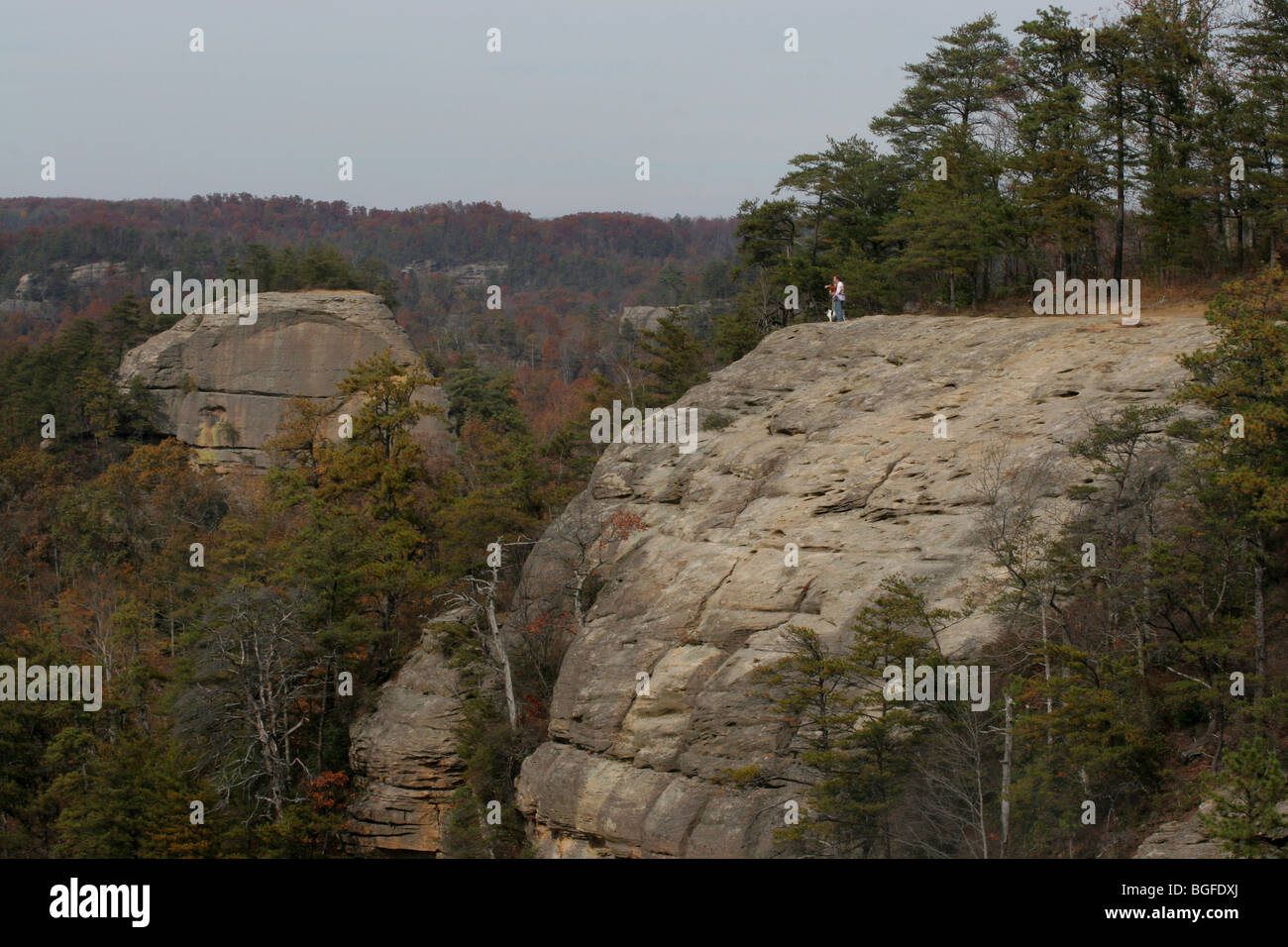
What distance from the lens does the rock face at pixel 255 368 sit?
203 feet

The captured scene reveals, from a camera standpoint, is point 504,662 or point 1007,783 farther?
point 504,662

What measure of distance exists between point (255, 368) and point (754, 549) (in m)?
45.4

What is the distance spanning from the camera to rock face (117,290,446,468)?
61.9 metres

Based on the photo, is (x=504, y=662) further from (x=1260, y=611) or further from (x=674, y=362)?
(x=674, y=362)

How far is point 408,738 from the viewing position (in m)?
29.6

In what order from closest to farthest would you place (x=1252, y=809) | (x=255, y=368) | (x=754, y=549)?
(x=1252, y=809) < (x=754, y=549) < (x=255, y=368)

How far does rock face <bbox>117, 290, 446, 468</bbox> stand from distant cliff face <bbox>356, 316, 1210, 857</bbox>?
35249 millimetres

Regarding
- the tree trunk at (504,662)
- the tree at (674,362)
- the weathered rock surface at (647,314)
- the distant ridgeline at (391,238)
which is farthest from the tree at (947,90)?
the distant ridgeline at (391,238)

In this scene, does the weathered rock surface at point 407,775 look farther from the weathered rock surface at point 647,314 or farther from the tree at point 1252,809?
the weathered rock surface at point 647,314

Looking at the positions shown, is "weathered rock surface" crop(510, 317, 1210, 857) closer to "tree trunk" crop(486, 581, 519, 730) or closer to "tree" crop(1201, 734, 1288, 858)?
"tree trunk" crop(486, 581, 519, 730)

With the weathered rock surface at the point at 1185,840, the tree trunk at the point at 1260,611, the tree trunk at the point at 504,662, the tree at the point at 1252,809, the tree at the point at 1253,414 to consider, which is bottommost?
the tree trunk at the point at 504,662

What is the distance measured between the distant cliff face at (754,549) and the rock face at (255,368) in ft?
116

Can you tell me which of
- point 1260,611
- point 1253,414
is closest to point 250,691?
point 1260,611

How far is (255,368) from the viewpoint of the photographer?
62.3m
